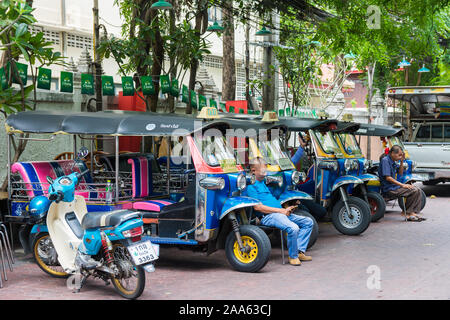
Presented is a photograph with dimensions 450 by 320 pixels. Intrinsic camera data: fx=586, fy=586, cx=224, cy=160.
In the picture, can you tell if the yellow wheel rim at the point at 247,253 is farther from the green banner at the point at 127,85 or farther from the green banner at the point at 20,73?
the green banner at the point at 127,85

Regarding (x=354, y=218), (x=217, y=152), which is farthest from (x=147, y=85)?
(x=354, y=218)

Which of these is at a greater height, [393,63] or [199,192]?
[393,63]

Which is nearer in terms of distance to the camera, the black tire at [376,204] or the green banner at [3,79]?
the green banner at [3,79]

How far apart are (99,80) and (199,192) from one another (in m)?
6.58

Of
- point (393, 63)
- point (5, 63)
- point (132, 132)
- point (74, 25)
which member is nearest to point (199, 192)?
point (132, 132)

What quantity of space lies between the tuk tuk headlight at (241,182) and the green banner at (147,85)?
534cm

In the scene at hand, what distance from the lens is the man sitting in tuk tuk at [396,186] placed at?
38.5 feet

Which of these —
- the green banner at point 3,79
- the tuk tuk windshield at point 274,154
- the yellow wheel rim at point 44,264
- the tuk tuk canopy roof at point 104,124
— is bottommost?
the yellow wheel rim at point 44,264

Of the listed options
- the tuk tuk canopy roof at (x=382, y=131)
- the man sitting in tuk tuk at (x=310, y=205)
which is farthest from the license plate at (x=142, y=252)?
the tuk tuk canopy roof at (x=382, y=131)

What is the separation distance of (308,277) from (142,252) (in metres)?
2.29

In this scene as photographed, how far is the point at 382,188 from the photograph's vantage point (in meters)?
12.0


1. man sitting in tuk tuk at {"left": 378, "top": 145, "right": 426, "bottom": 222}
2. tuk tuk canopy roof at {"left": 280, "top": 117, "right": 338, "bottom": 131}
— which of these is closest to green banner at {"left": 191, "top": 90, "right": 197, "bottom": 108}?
tuk tuk canopy roof at {"left": 280, "top": 117, "right": 338, "bottom": 131}

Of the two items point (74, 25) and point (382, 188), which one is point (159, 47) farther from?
point (74, 25)

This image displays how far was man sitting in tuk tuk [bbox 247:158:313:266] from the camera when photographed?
7.75 m
